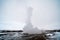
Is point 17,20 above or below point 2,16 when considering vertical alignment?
below

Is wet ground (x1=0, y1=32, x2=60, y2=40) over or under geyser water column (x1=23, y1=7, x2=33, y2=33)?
under

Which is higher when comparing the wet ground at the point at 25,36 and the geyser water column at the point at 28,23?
the geyser water column at the point at 28,23

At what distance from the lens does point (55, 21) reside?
97.3 inches

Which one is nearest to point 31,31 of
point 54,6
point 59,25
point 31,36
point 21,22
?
point 31,36

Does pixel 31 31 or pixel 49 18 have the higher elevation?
pixel 49 18

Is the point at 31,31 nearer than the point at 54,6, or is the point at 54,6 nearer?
the point at 31,31

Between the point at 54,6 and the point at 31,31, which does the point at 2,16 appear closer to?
the point at 31,31

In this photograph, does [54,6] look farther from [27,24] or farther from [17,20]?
[17,20]

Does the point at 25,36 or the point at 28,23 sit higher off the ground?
the point at 28,23

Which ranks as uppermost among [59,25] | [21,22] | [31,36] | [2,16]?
[2,16]

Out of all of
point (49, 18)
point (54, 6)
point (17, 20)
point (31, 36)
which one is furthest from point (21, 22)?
point (54, 6)

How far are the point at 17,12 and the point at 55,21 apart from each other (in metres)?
1.02

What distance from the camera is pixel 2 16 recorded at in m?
2.52

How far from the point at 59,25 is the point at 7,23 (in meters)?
1.35
